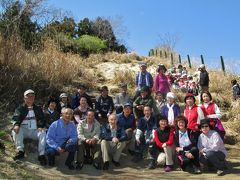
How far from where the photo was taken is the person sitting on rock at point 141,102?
35.0 feet

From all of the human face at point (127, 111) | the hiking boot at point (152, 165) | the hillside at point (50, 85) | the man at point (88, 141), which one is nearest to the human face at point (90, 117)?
the man at point (88, 141)

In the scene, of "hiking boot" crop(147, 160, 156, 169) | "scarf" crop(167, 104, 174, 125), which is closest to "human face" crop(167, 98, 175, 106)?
"scarf" crop(167, 104, 174, 125)

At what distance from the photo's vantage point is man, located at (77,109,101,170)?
900cm

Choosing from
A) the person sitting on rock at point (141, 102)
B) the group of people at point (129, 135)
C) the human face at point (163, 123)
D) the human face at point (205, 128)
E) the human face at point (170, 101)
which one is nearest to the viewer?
the group of people at point (129, 135)

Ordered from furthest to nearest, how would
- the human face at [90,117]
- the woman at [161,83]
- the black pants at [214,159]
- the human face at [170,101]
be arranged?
1. the woman at [161,83]
2. the human face at [170,101]
3. the human face at [90,117]
4. the black pants at [214,159]

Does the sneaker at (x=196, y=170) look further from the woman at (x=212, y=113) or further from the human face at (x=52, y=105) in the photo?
the human face at (x=52, y=105)

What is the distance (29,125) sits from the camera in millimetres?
9148

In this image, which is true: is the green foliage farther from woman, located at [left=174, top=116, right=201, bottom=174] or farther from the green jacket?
woman, located at [left=174, top=116, right=201, bottom=174]

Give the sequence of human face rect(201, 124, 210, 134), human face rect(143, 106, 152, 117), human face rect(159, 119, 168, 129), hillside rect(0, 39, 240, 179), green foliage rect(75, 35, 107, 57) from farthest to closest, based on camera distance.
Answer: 1. green foliage rect(75, 35, 107, 57)
2. human face rect(143, 106, 152, 117)
3. human face rect(159, 119, 168, 129)
4. human face rect(201, 124, 210, 134)
5. hillside rect(0, 39, 240, 179)

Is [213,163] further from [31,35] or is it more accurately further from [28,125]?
[31,35]

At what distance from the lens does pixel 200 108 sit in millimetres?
9562

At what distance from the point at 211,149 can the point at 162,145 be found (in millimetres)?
1000

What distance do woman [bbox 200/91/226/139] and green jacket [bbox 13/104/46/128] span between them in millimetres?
3476

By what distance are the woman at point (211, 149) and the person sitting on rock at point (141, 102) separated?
1913mm
